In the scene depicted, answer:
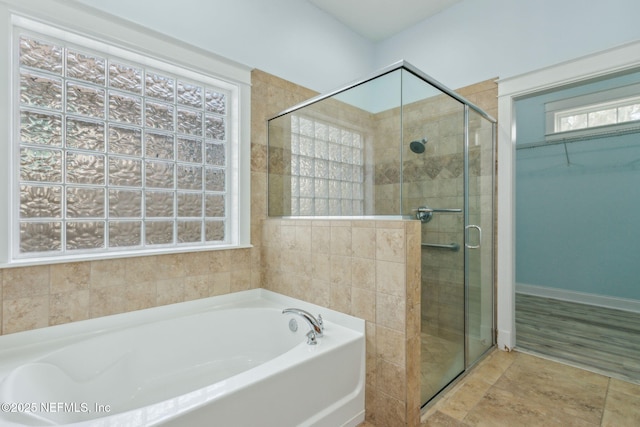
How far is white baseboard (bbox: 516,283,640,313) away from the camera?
3.25 metres

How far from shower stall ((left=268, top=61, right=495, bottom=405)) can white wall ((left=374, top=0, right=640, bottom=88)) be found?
0.56m

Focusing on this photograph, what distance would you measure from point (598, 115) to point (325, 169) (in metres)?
3.52

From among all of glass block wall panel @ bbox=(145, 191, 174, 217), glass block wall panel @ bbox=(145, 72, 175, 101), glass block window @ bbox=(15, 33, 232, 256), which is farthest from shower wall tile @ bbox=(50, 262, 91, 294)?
glass block wall panel @ bbox=(145, 72, 175, 101)

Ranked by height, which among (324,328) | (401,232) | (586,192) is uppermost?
(586,192)

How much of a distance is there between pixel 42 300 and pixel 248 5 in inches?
90.7

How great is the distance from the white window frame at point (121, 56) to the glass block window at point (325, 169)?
400 mm

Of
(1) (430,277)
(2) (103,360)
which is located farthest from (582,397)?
(2) (103,360)

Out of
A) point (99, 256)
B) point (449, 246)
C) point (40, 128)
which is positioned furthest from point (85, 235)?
point (449, 246)

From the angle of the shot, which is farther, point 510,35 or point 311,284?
point 510,35

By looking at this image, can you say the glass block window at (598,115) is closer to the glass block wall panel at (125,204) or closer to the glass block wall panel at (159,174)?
the glass block wall panel at (159,174)

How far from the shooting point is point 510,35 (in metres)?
2.40

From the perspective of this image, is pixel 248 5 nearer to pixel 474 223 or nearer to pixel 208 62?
pixel 208 62

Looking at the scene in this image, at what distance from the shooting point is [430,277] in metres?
1.83

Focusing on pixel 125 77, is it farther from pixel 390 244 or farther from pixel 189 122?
pixel 390 244
